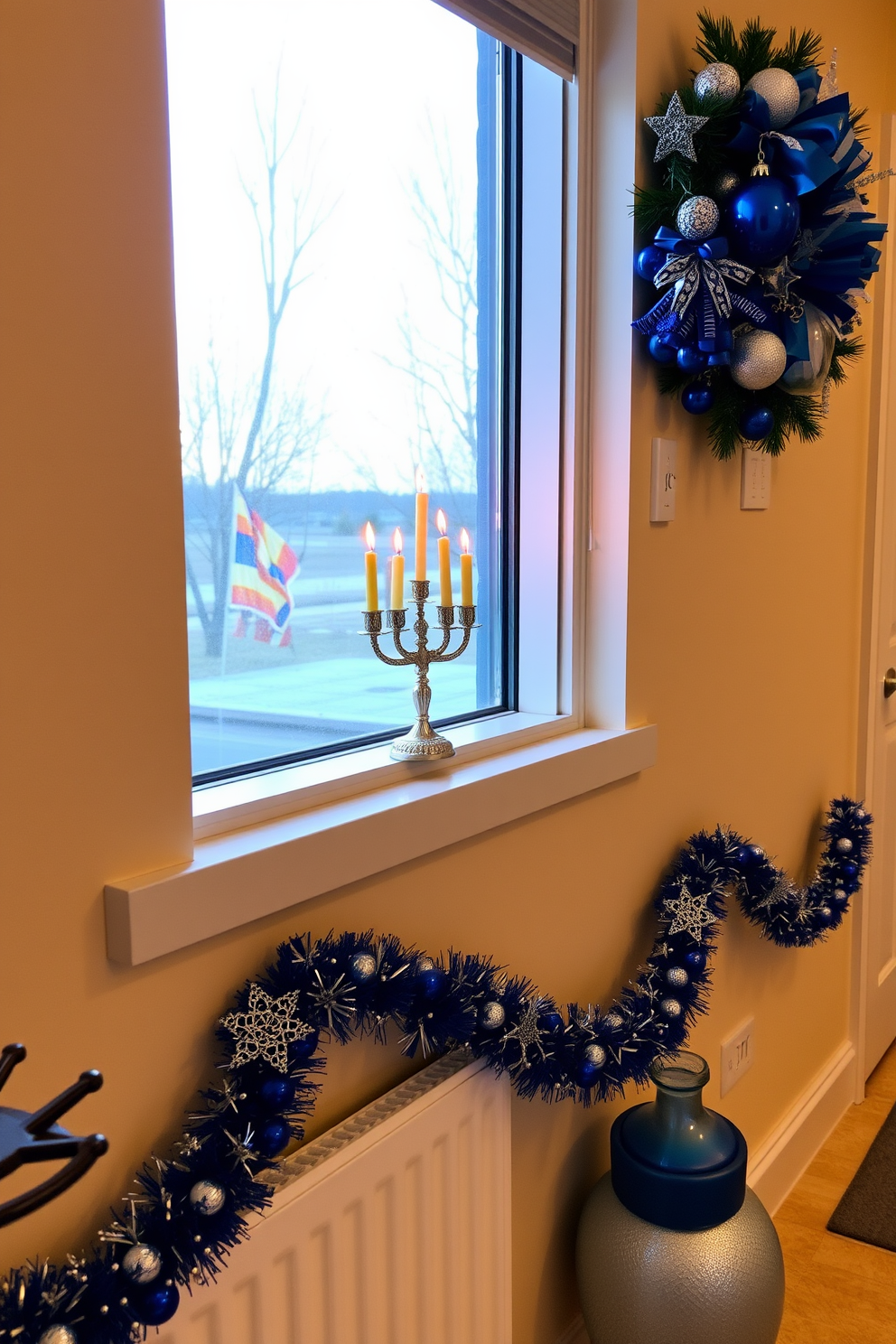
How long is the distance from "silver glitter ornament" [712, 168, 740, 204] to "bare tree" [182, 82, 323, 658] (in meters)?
0.58

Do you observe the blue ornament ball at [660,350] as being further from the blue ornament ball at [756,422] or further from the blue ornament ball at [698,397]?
the blue ornament ball at [756,422]

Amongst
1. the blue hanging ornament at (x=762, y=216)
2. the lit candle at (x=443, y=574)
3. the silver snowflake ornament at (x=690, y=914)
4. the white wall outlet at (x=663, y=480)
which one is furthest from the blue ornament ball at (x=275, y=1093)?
the blue hanging ornament at (x=762, y=216)

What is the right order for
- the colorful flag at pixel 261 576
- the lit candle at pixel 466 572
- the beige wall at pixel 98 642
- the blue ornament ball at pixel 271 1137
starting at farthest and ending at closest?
the lit candle at pixel 466 572, the colorful flag at pixel 261 576, the blue ornament ball at pixel 271 1137, the beige wall at pixel 98 642

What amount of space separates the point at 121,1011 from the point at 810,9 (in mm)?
2024

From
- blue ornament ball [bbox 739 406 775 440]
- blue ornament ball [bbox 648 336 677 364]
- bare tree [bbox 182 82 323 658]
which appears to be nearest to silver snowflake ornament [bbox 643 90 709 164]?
blue ornament ball [bbox 648 336 677 364]

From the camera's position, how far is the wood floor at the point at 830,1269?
69.6 inches

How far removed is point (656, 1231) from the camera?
1.41 m

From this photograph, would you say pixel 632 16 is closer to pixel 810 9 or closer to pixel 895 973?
pixel 810 9

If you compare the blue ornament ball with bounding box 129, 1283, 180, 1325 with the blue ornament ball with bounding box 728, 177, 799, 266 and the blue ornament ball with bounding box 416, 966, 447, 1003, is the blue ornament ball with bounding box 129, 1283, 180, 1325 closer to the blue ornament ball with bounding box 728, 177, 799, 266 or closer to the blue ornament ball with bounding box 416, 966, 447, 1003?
the blue ornament ball with bounding box 416, 966, 447, 1003

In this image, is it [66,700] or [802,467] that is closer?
[66,700]

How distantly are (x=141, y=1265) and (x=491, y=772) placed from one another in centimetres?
65

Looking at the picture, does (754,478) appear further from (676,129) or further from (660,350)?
(676,129)

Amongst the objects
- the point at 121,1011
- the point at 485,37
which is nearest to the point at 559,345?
the point at 485,37

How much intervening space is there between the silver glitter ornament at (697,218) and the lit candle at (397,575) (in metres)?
0.58
